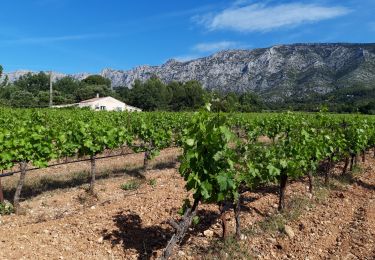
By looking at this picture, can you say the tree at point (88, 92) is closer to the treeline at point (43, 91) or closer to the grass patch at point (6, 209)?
the treeline at point (43, 91)

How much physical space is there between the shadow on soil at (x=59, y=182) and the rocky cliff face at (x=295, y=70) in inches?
4687

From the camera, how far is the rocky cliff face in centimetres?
13525

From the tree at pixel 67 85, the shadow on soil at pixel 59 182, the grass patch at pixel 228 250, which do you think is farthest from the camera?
the tree at pixel 67 85

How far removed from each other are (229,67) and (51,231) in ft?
610

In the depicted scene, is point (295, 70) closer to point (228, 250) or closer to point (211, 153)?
point (228, 250)

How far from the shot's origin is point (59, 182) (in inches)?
477

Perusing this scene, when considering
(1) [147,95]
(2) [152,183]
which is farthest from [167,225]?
(1) [147,95]

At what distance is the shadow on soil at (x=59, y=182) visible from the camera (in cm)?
1084

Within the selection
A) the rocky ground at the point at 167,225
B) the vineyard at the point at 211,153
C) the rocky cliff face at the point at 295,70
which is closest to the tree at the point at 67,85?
the rocky cliff face at the point at 295,70

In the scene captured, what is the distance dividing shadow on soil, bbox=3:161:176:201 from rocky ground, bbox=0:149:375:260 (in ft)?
0.19

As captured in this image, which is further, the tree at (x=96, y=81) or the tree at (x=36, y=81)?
the tree at (x=36, y=81)

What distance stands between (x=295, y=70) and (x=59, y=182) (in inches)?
6015

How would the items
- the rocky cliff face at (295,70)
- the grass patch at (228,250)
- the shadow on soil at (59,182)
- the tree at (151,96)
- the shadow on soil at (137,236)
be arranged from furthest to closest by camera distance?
the rocky cliff face at (295,70), the tree at (151,96), the shadow on soil at (59,182), the shadow on soil at (137,236), the grass patch at (228,250)

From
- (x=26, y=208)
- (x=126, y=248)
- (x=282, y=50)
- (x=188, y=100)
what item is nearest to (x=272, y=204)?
(x=126, y=248)
